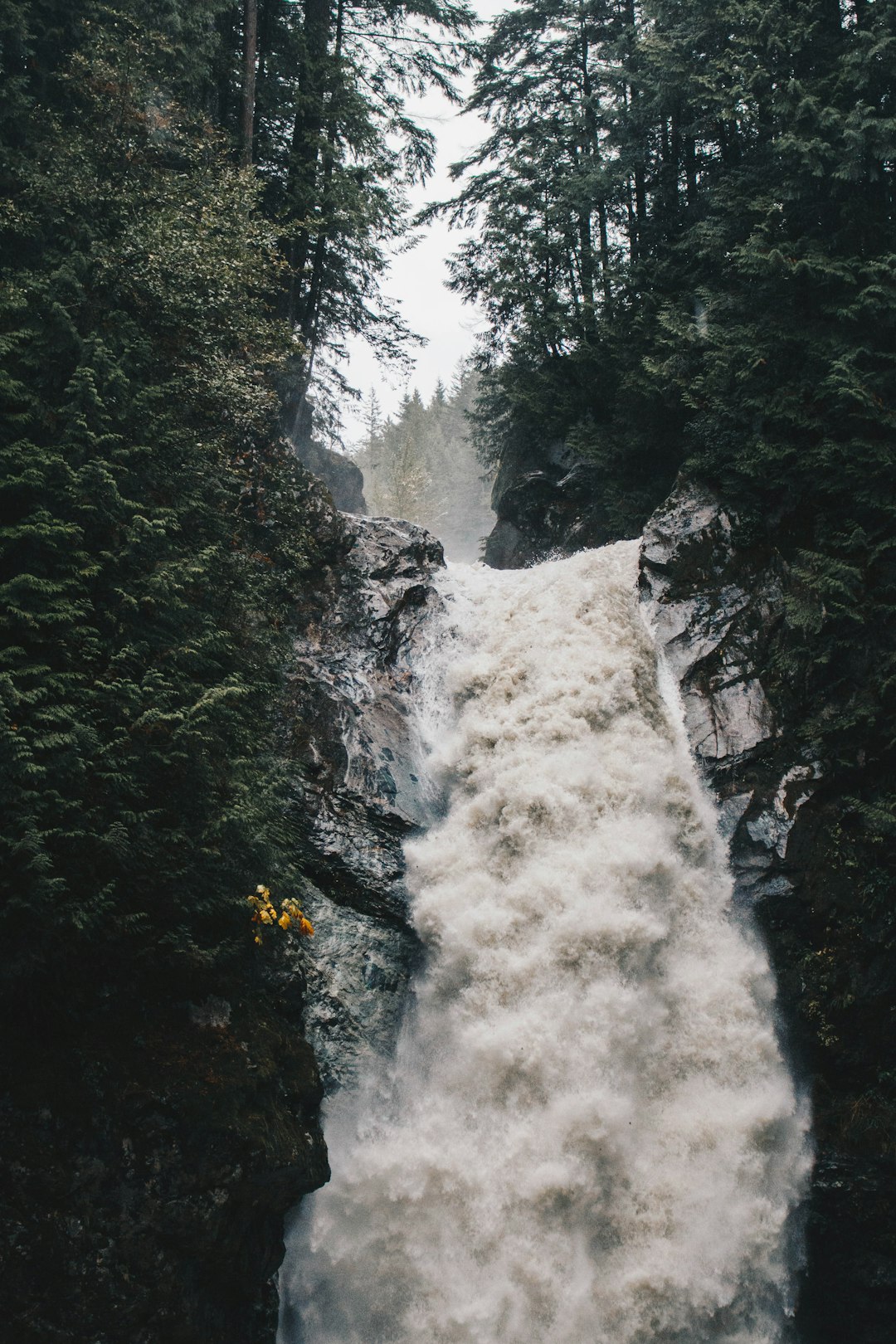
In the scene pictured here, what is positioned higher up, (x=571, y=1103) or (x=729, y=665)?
(x=729, y=665)

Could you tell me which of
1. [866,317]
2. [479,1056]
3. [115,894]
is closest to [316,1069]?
[479,1056]

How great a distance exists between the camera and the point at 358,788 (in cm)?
841

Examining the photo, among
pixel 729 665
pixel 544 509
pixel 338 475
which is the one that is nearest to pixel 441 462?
pixel 338 475

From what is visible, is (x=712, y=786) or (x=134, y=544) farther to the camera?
(x=712, y=786)

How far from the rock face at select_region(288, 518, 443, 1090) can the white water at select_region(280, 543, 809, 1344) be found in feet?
1.21

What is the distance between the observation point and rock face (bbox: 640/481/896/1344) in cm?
673

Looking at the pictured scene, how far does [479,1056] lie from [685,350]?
10.8m

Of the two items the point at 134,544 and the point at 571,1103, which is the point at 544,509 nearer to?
the point at 134,544

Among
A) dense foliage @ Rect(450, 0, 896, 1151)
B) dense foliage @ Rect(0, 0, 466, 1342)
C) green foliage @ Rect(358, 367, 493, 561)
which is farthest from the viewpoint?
green foliage @ Rect(358, 367, 493, 561)

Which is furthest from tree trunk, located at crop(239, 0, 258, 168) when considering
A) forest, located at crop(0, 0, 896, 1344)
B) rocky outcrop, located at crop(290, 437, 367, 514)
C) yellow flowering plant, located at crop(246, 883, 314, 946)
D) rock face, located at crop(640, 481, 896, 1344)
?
yellow flowering plant, located at crop(246, 883, 314, 946)

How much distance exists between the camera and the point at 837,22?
1063cm

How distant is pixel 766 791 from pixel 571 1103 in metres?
4.01

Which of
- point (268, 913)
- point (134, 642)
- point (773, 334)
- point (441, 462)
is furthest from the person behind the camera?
point (441, 462)

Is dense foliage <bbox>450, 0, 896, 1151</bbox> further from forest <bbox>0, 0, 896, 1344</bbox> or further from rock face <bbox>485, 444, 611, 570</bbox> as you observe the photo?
rock face <bbox>485, 444, 611, 570</bbox>
